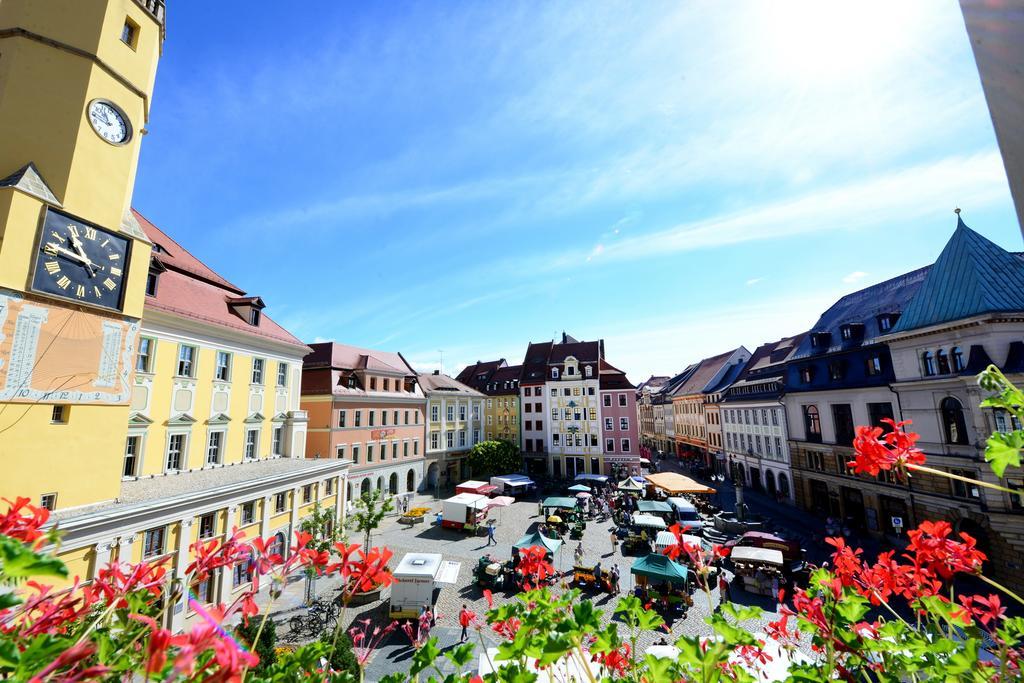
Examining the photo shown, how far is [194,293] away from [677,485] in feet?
94.4

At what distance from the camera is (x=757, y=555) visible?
17.4m

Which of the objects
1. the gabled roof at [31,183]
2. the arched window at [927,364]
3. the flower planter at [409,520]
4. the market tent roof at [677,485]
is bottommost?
the flower planter at [409,520]

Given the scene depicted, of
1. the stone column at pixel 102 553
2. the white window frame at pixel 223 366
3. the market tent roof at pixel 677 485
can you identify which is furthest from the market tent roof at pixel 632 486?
the stone column at pixel 102 553

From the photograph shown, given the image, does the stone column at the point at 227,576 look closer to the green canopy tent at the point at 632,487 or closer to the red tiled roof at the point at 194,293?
the red tiled roof at the point at 194,293

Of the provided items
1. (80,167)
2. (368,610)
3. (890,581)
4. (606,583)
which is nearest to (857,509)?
(606,583)

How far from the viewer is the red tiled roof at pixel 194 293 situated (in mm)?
18583

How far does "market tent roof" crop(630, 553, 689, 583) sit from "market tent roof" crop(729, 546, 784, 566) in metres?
3.34

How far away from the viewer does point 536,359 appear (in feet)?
170

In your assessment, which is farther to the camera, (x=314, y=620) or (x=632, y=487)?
(x=632, y=487)

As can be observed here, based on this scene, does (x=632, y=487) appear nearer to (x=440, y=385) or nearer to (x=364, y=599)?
(x=440, y=385)

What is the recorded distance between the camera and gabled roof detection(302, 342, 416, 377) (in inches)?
1315

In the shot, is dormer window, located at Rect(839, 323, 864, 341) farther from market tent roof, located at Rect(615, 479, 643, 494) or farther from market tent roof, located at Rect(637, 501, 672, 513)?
market tent roof, located at Rect(615, 479, 643, 494)

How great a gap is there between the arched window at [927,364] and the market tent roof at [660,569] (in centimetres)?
1707

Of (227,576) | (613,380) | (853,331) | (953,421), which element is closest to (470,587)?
(227,576)
